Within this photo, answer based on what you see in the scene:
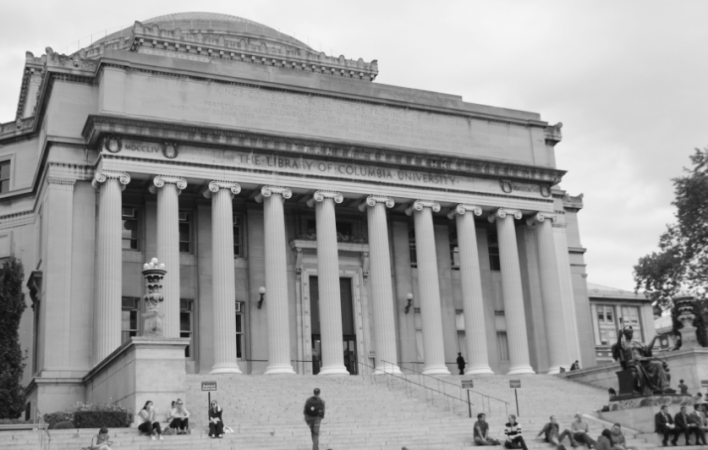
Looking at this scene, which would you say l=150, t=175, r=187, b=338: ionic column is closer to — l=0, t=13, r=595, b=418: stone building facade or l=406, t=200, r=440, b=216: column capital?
l=0, t=13, r=595, b=418: stone building facade

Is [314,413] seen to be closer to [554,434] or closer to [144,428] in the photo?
[144,428]

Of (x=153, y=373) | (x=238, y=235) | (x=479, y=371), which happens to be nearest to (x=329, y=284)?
(x=238, y=235)

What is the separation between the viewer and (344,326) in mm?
44312

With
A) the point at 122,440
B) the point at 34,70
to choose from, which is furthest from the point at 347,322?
the point at 34,70

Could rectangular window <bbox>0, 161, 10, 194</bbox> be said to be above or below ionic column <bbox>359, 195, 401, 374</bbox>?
above

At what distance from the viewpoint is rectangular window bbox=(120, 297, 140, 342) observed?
39938 mm

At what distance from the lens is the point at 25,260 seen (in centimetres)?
4462

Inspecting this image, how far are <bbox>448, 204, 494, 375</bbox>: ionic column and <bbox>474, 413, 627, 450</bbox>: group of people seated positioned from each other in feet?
47.4

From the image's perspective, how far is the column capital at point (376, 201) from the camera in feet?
140

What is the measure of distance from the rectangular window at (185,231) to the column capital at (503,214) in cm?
1549

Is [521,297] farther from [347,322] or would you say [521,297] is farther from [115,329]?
[115,329]

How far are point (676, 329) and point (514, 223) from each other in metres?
13.1

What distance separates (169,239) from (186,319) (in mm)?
4900

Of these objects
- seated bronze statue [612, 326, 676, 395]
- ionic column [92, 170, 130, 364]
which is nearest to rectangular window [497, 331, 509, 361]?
seated bronze statue [612, 326, 676, 395]
